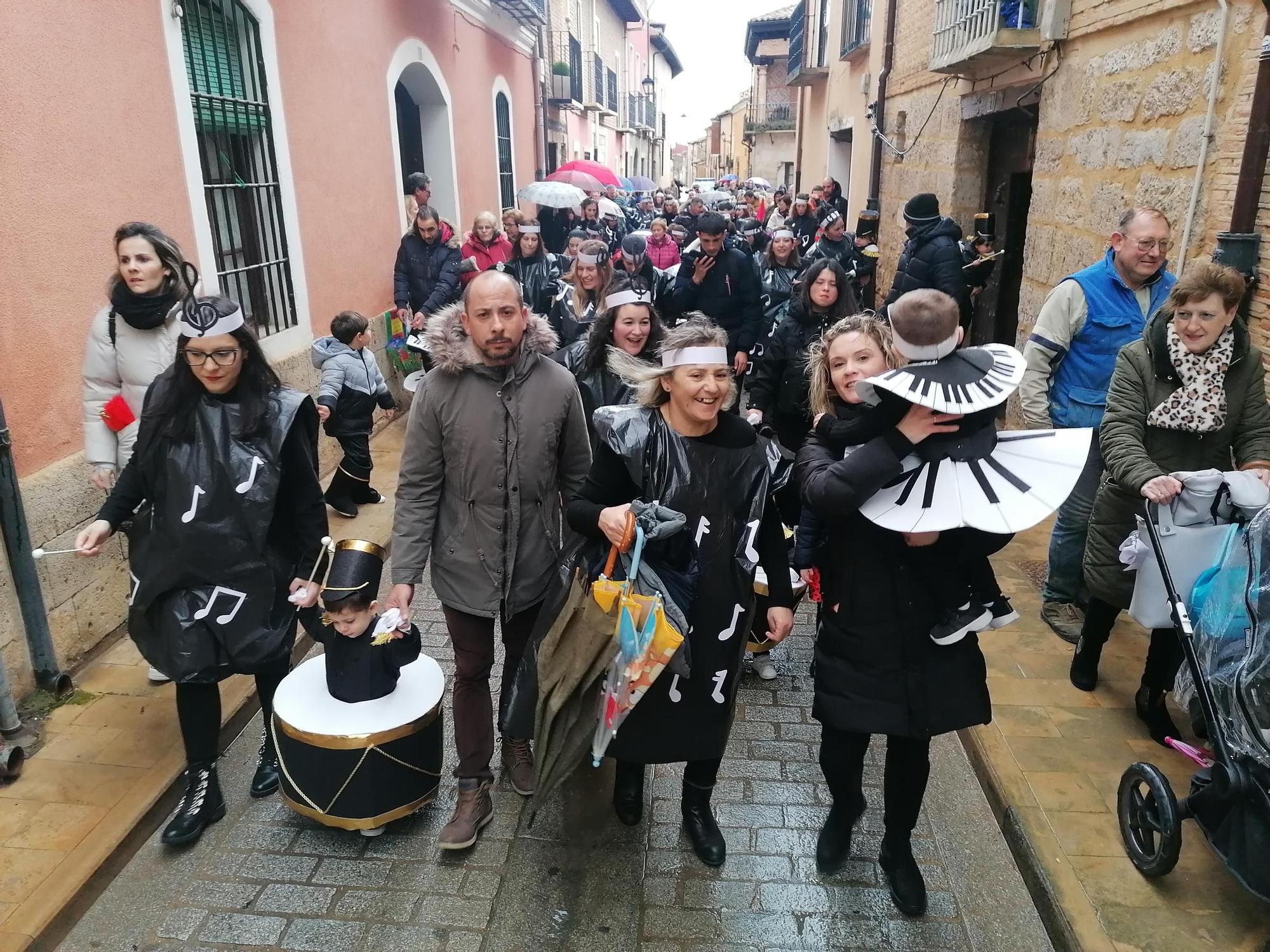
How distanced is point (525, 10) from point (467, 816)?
13288 mm

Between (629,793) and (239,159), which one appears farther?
(239,159)

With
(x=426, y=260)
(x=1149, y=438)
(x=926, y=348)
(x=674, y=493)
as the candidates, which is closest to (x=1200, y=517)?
(x=1149, y=438)

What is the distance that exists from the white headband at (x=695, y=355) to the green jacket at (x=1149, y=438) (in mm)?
1817

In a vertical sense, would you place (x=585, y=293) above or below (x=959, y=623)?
above

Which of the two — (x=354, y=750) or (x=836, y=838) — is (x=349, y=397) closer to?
(x=354, y=750)

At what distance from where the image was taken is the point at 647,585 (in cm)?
262

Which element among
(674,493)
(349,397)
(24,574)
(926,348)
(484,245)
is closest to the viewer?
(926,348)

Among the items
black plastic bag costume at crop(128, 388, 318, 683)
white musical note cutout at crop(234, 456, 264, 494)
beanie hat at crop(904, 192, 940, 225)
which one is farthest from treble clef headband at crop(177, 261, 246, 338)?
beanie hat at crop(904, 192, 940, 225)

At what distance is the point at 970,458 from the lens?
7.68 feet

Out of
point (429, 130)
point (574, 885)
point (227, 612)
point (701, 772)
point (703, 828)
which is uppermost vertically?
point (429, 130)

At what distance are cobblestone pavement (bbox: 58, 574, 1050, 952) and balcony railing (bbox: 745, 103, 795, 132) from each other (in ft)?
117

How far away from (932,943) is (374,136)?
26.7ft

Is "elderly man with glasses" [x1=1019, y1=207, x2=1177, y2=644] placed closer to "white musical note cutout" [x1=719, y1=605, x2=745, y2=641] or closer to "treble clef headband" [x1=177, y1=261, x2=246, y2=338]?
"white musical note cutout" [x1=719, y1=605, x2=745, y2=641]

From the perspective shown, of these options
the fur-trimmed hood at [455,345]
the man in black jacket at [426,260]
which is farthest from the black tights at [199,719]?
the man in black jacket at [426,260]
